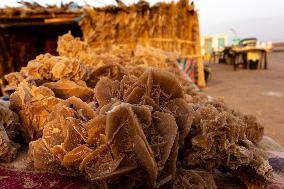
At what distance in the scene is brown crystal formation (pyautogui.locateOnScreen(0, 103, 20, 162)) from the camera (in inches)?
59.3

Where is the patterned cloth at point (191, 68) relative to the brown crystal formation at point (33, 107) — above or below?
below

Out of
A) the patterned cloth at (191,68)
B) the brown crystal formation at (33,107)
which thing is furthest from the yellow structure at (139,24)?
the brown crystal formation at (33,107)

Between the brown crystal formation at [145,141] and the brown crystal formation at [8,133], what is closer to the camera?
the brown crystal formation at [145,141]

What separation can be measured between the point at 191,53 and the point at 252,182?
7777 millimetres

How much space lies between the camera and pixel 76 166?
125 cm

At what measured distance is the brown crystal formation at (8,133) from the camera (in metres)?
1.51

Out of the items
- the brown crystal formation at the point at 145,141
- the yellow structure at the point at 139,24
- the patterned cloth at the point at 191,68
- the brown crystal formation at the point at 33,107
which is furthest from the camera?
the patterned cloth at the point at 191,68

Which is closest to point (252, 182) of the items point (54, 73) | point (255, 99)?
point (54, 73)

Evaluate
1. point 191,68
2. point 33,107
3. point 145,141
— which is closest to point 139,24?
point 191,68

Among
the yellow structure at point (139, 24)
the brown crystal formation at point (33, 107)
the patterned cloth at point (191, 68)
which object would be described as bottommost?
the patterned cloth at point (191, 68)

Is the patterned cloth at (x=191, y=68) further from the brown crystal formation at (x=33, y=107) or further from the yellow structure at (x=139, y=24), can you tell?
the brown crystal formation at (x=33, y=107)

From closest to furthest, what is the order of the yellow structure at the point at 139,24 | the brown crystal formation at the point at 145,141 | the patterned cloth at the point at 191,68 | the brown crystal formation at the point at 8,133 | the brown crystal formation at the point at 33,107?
the brown crystal formation at the point at 145,141
the brown crystal formation at the point at 8,133
the brown crystal formation at the point at 33,107
the yellow structure at the point at 139,24
the patterned cloth at the point at 191,68

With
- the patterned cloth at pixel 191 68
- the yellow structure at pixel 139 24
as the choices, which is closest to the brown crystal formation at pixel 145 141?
the yellow structure at pixel 139 24

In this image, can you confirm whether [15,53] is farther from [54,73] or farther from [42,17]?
[54,73]
